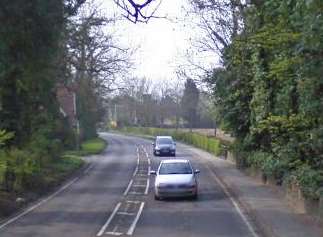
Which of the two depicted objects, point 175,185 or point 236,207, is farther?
point 175,185

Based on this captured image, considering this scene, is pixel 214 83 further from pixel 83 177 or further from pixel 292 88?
pixel 292 88

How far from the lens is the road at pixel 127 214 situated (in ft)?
67.1

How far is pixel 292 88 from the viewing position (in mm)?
24125

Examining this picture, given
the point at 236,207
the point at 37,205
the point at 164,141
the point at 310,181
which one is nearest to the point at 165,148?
the point at 164,141

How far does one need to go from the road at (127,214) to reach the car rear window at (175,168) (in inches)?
Result: 48.0

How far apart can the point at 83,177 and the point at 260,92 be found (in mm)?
13919

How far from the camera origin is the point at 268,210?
2441cm

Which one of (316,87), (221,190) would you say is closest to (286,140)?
(221,190)

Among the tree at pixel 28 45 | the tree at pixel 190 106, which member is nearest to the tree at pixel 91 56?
the tree at pixel 28 45

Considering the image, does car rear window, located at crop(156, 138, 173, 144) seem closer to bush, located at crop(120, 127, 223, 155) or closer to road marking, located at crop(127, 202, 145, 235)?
bush, located at crop(120, 127, 223, 155)

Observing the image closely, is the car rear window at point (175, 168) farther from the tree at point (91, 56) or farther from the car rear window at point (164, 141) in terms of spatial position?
the car rear window at point (164, 141)

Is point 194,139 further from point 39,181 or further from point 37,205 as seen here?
point 37,205

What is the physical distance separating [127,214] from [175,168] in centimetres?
672

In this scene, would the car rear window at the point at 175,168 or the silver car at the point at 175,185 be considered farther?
the car rear window at the point at 175,168
